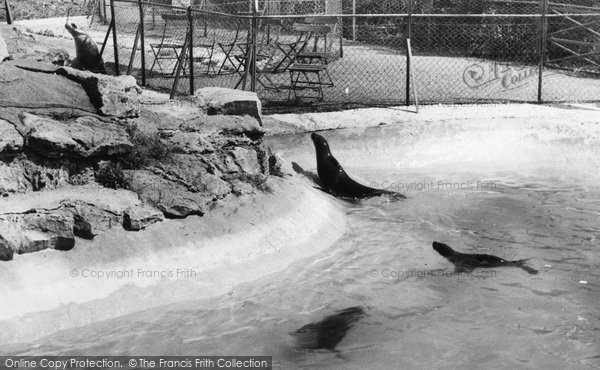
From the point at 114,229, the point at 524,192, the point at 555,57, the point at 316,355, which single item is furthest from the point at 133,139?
the point at 555,57

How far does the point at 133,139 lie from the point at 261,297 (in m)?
2.13

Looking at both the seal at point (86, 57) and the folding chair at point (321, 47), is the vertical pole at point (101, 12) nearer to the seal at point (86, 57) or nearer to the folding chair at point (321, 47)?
the seal at point (86, 57)

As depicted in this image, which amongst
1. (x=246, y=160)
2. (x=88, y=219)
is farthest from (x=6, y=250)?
(x=246, y=160)

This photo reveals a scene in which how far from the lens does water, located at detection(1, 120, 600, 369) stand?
628 cm

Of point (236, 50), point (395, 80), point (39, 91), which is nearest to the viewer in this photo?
point (39, 91)

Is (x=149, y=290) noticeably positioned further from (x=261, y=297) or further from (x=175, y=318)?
(x=261, y=297)

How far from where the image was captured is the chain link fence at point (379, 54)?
13.8 m

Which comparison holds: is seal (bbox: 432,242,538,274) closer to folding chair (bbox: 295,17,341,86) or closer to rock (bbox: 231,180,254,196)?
rock (bbox: 231,180,254,196)

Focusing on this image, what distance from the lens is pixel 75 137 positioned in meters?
7.66

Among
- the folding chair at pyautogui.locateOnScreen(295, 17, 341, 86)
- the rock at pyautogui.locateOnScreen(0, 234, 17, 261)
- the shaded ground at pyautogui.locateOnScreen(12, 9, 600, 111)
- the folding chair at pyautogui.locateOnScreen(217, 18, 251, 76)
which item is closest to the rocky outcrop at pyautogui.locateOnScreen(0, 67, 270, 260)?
the rock at pyautogui.locateOnScreen(0, 234, 17, 261)

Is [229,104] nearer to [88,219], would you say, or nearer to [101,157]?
[101,157]

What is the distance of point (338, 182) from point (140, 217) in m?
3.51

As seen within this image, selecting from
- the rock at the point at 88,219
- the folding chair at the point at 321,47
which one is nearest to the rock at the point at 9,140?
the rock at the point at 88,219

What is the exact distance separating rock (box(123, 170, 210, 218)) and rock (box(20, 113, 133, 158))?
1.00 feet
